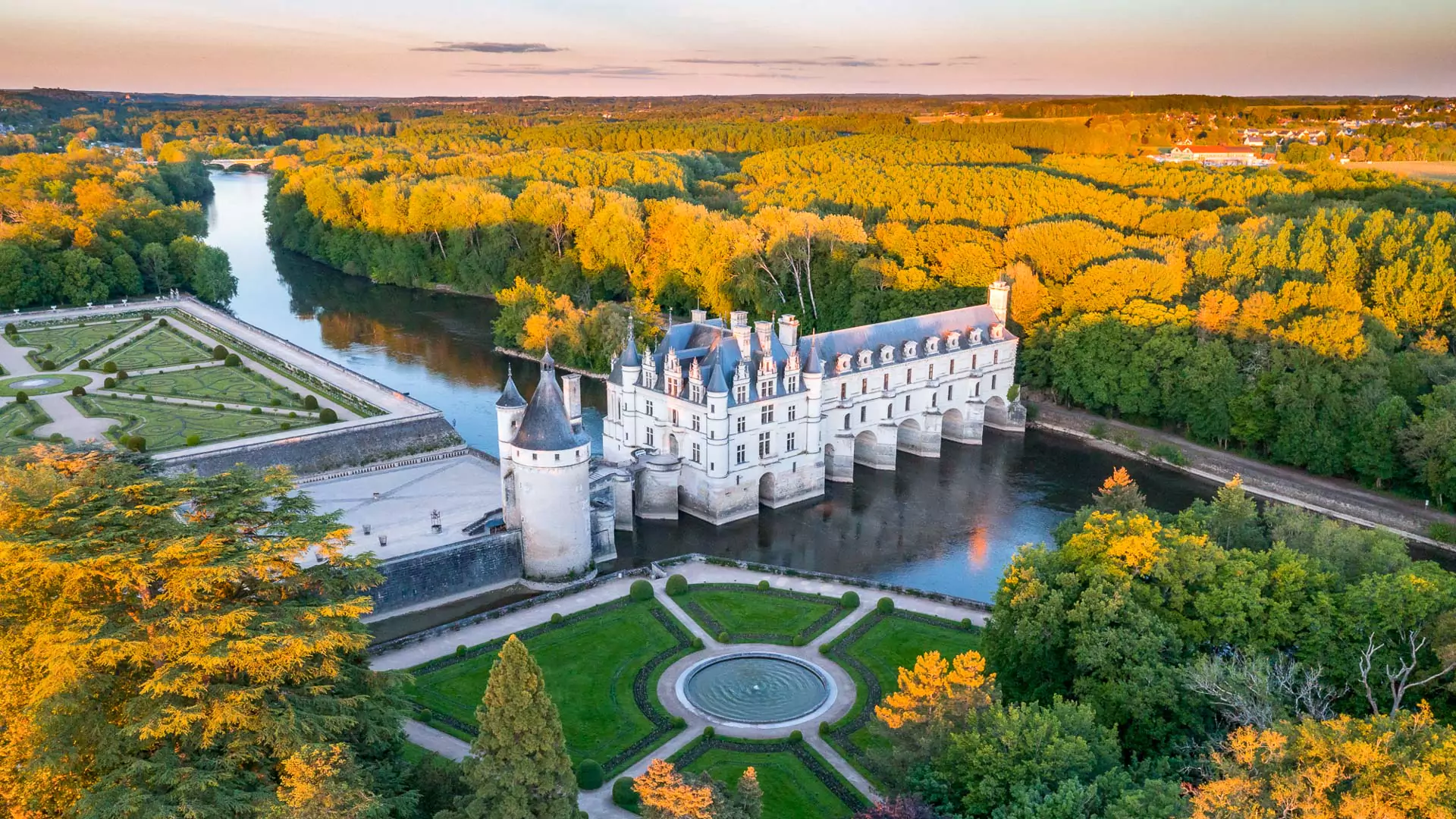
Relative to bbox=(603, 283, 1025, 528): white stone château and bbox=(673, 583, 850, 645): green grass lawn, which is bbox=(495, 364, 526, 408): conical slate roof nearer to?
bbox=(603, 283, 1025, 528): white stone château

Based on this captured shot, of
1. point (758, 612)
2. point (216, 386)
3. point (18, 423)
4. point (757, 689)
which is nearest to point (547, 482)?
point (758, 612)

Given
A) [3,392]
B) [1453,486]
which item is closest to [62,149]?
[3,392]

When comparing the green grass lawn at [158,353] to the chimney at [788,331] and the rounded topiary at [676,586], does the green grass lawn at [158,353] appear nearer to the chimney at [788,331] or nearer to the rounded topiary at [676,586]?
the chimney at [788,331]

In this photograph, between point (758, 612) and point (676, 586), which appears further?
point (676, 586)

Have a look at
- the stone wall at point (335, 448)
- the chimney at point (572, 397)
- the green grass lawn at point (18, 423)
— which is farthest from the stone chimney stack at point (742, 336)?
the green grass lawn at point (18, 423)

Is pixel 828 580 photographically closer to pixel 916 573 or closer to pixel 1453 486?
pixel 916 573

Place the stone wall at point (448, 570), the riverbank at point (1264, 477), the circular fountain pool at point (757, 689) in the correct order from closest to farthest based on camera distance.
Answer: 1. the circular fountain pool at point (757, 689)
2. the stone wall at point (448, 570)
3. the riverbank at point (1264, 477)

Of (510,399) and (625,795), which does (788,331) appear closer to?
(510,399)
